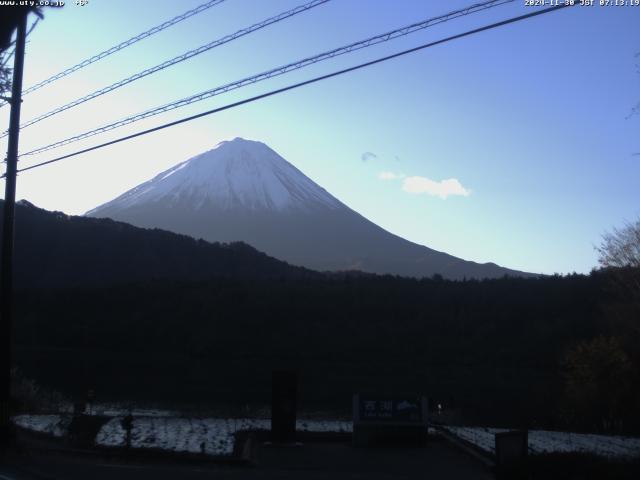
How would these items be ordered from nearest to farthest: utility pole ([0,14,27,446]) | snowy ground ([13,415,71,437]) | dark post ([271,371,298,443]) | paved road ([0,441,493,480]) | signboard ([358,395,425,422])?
paved road ([0,441,493,480]) → utility pole ([0,14,27,446]) → dark post ([271,371,298,443]) → snowy ground ([13,415,71,437]) → signboard ([358,395,425,422])

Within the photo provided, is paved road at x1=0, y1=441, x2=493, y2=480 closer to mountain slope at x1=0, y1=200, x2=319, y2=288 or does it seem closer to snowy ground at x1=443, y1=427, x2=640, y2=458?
snowy ground at x1=443, y1=427, x2=640, y2=458

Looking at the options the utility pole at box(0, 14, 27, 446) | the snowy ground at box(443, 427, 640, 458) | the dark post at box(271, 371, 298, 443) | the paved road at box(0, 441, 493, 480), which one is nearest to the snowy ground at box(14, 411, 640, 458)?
the snowy ground at box(443, 427, 640, 458)

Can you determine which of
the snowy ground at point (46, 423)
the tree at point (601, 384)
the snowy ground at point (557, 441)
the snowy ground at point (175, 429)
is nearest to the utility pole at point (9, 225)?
the snowy ground at point (175, 429)

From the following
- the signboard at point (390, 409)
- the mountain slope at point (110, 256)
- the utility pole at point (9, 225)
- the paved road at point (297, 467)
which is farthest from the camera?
the mountain slope at point (110, 256)

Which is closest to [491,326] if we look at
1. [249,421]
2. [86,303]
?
[86,303]

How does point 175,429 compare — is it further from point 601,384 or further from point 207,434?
point 601,384

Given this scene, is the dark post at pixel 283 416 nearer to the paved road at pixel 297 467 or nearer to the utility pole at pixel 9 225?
the paved road at pixel 297 467
